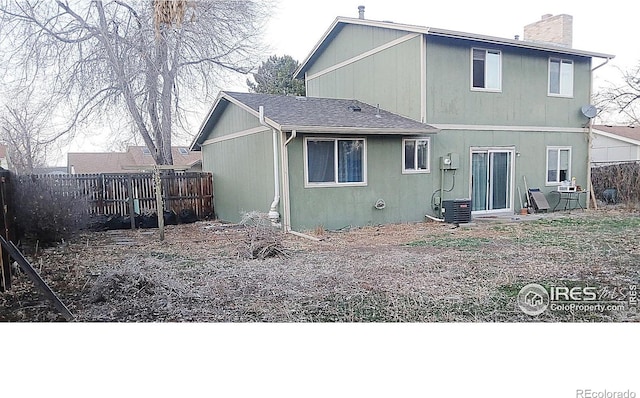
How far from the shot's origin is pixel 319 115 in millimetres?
7277

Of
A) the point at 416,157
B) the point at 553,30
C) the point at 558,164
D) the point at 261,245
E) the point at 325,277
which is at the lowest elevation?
the point at 325,277

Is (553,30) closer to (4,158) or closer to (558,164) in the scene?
(558,164)

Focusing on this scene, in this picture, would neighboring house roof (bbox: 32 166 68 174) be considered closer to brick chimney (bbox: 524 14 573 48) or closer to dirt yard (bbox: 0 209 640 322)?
dirt yard (bbox: 0 209 640 322)

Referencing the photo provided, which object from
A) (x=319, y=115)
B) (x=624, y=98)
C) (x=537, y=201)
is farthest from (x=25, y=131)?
(x=624, y=98)

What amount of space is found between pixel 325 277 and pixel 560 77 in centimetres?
823

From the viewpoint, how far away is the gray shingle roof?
6816mm

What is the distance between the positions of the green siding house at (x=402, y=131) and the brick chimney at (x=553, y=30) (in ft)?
1.59

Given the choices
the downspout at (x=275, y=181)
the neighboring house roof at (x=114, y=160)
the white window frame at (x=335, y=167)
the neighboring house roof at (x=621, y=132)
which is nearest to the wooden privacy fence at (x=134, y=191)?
the neighboring house roof at (x=114, y=160)

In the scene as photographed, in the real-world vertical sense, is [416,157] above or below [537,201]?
above

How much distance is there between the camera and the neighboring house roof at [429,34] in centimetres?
749
